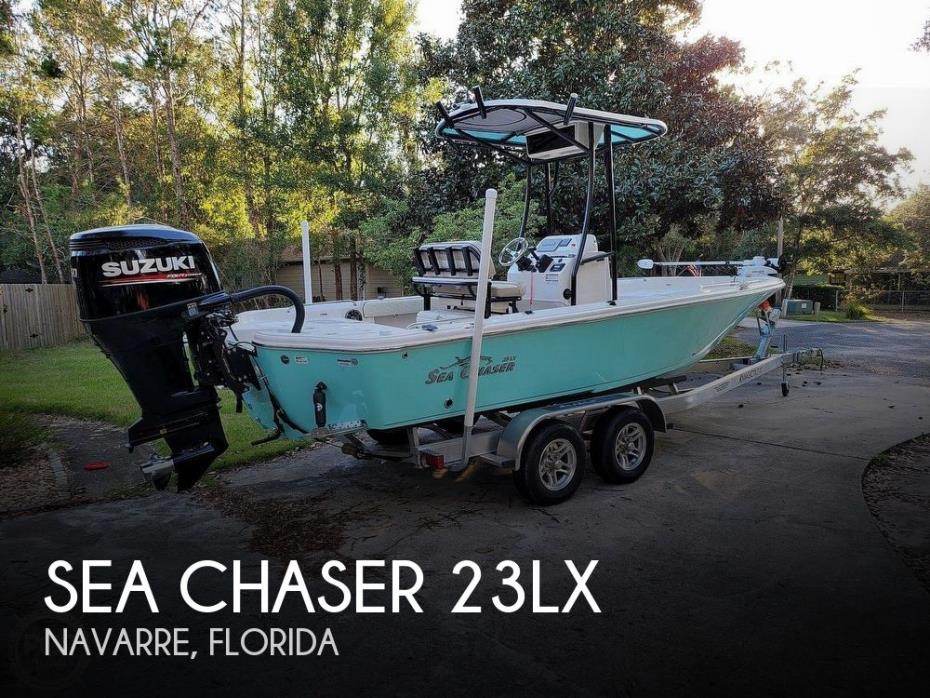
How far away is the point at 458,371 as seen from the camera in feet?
15.1

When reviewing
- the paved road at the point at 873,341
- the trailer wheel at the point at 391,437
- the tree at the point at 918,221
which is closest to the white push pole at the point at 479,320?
the trailer wheel at the point at 391,437

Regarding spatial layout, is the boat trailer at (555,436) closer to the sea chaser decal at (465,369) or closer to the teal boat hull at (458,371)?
the teal boat hull at (458,371)

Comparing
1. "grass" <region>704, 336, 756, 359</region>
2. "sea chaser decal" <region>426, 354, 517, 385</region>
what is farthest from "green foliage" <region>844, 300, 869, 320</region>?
"sea chaser decal" <region>426, 354, 517, 385</region>

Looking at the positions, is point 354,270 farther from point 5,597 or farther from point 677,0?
point 5,597

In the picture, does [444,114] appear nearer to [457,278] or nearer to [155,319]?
[457,278]

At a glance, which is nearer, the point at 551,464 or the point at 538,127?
the point at 551,464

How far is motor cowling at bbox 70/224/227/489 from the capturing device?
393 centimetres

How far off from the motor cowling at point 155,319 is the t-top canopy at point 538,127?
2.41m

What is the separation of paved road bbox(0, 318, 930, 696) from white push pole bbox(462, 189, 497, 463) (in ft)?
2.55

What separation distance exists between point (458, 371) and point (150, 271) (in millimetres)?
2013

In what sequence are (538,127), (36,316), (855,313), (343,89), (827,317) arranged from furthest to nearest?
(855,313), (827,317), (343,89), (36,316), (538,127)

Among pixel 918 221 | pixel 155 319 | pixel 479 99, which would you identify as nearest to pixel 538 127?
pixel 479 99

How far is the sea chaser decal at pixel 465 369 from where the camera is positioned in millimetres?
4504

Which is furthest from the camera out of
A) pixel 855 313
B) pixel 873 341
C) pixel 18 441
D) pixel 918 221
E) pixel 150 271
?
pixel 918 221
